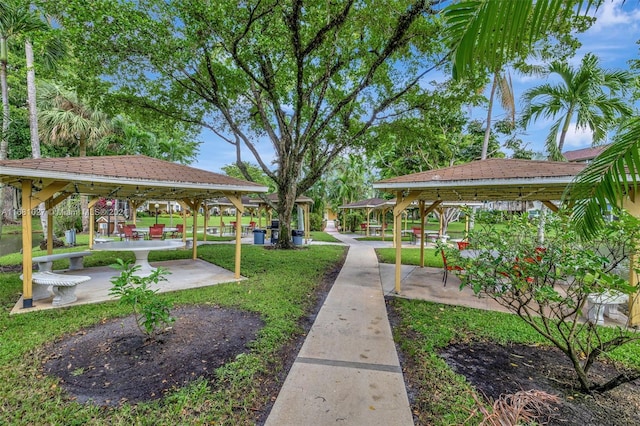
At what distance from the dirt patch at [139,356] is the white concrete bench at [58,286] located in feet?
5.41

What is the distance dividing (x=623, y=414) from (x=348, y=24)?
393 inches

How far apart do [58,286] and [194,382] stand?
444 cm

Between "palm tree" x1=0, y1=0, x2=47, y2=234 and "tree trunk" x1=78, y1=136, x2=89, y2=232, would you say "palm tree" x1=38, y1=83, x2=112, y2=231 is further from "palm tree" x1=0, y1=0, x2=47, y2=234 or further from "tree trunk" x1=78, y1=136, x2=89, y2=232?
"palm tree" x1=0, y1=0, x2=47, y2=234

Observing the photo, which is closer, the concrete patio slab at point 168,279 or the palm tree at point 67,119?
the concrete patio slab at point 168,279

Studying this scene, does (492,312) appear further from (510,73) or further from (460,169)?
(510,73)

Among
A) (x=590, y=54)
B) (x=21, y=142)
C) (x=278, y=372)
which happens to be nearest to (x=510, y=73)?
(x=590, y=54)

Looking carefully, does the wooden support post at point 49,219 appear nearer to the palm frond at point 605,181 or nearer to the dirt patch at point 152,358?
the dirt patch at point 152,358

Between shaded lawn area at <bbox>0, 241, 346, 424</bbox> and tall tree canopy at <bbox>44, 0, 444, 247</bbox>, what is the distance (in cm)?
664

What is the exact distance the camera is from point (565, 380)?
10.6 ft

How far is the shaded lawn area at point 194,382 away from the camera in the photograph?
2.60 meters

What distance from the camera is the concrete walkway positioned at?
2.65 meters

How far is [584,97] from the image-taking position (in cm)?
1029

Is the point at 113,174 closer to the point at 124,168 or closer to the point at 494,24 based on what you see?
the point at 124,168

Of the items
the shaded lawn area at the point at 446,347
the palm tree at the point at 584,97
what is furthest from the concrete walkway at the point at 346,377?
the palm tree at the point at 584,97
